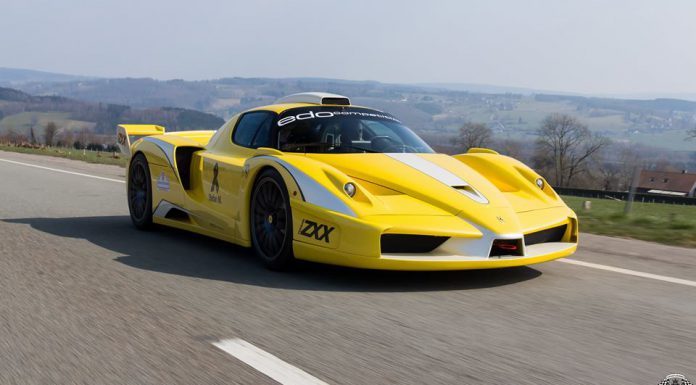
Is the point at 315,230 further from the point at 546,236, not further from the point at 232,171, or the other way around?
the point at 546,236

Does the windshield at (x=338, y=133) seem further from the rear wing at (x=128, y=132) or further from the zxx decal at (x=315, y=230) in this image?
the rear wing at (x=128, y=132)

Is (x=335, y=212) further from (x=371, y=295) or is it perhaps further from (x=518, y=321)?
(x=518, y=321)

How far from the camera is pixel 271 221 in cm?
562

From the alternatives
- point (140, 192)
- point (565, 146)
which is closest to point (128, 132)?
point (140, 192)

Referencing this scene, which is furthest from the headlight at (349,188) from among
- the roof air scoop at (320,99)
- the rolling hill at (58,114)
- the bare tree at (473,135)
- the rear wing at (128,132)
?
the rolling hill at (58,114)

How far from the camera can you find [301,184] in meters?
5.34

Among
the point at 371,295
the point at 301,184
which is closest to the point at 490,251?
the point at 371,295

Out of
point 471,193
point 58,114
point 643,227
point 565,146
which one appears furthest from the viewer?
point 58,114

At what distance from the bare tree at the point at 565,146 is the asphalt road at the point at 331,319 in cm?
8972

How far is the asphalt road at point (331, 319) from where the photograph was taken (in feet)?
10.8

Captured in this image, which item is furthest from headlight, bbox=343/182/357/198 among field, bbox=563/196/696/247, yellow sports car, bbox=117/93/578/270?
field, bbox=563/196/696/247

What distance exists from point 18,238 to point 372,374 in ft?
16.5

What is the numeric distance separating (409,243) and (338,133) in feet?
5.21

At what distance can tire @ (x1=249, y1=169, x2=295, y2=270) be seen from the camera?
5430mm
